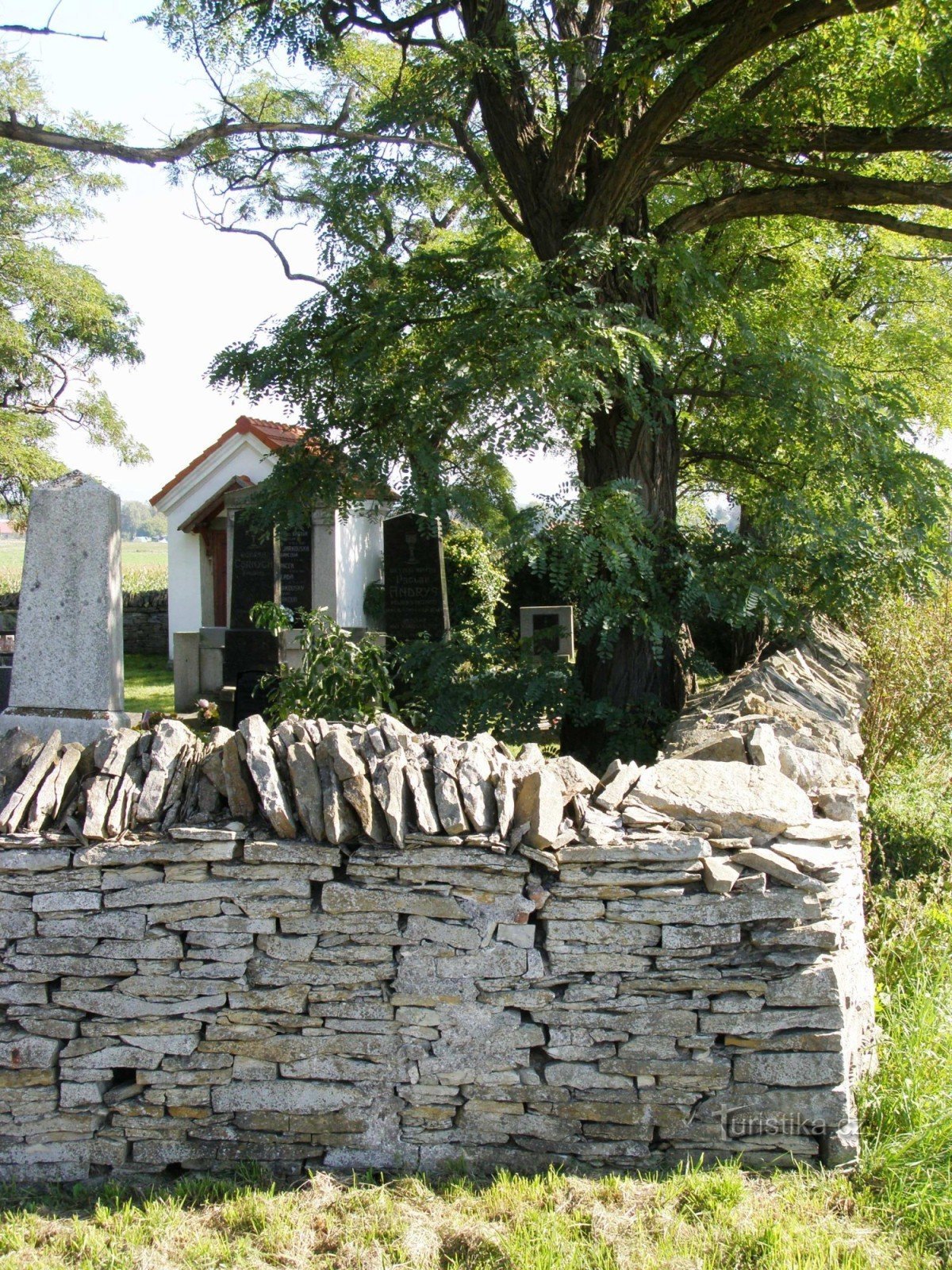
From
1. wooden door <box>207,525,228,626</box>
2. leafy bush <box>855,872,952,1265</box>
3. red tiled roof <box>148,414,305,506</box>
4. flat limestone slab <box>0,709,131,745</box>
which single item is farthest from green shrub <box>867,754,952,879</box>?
wooden door <box>207,525,228,626</box>

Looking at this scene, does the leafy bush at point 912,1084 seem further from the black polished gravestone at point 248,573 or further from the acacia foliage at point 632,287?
the black polished gravestone at point 248,573

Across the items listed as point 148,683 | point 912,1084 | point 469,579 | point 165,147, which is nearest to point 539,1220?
point 912,1084

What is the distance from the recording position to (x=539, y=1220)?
3.16 meters

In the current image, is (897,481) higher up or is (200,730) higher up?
(897,481)

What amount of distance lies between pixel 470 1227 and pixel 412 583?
Answer: 35.2ft

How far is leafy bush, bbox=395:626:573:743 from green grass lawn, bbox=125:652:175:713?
6393 mm

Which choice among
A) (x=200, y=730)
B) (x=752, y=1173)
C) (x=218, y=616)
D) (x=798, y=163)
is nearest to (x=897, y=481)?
(x=798, y=163)

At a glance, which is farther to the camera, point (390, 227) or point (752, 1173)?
point (390, 227)

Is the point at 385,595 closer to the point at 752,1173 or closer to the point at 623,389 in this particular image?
the point at 623,389

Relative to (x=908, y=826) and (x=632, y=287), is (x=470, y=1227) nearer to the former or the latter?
(x=908, y=826)

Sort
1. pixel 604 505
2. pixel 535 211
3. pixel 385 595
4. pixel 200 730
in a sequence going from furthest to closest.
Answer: pixel 385 595
pixel 200 730
pixel 535 211
pixel 604 505

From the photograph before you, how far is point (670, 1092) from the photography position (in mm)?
3492

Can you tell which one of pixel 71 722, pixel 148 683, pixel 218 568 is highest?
pixel 218 568

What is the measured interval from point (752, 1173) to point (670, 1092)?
353 mm
